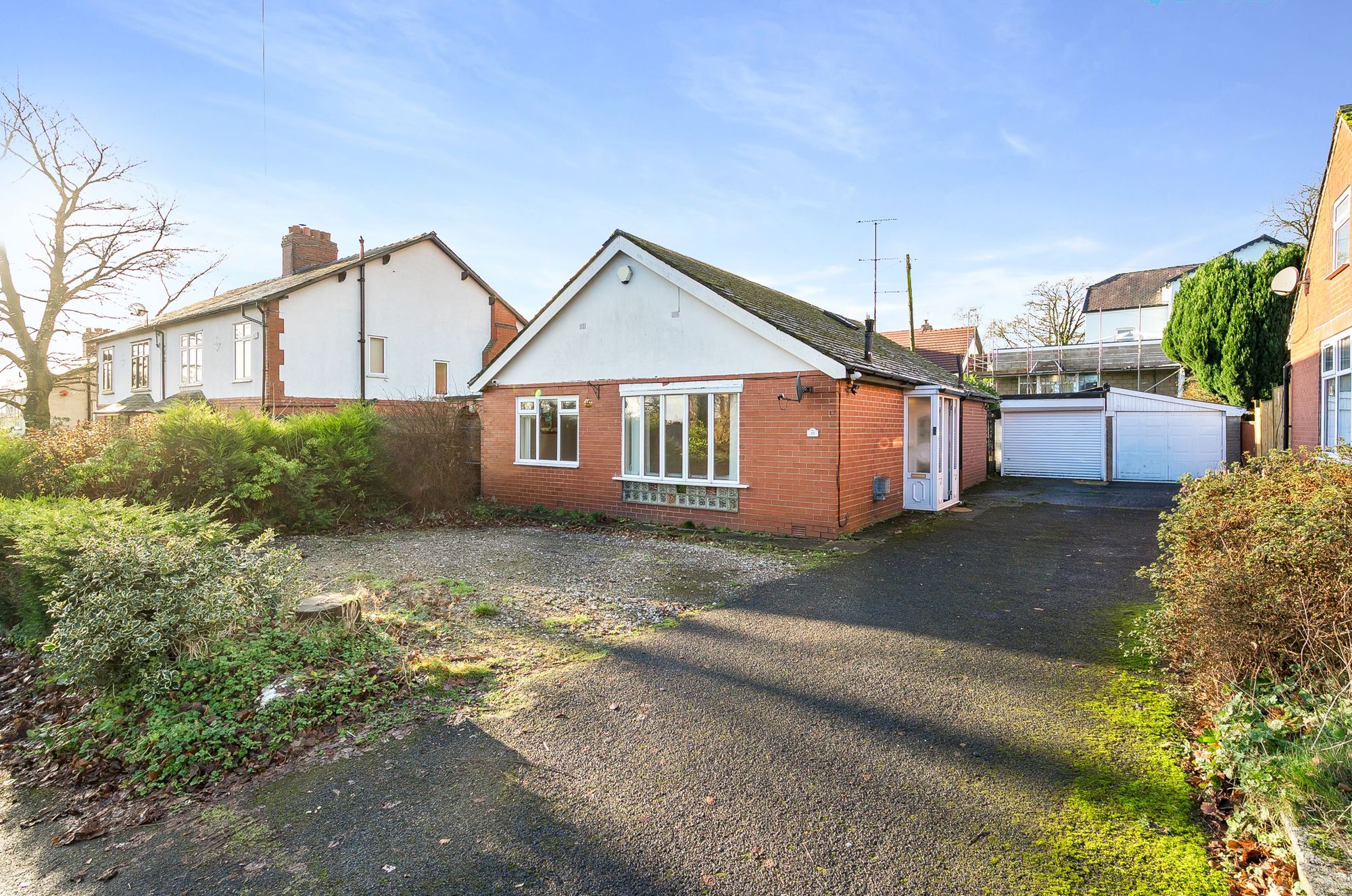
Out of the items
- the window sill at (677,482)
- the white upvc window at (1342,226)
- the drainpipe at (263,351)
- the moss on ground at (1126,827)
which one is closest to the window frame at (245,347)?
the drainpipe at (263,351)

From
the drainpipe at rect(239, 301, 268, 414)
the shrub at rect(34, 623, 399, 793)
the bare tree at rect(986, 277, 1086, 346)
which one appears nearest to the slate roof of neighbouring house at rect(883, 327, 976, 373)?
the bare tree at rect(986, 277, 1086, 346)

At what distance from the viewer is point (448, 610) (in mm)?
7086

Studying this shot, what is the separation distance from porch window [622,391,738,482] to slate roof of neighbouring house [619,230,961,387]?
1.72 metres

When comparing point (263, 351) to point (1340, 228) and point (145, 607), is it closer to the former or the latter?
point (145, 607)

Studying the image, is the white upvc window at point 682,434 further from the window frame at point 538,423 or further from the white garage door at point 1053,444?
the white garage door at point 1053,444

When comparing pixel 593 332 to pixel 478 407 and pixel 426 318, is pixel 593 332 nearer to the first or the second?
pixel 478 407

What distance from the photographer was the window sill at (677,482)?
12.0 metres

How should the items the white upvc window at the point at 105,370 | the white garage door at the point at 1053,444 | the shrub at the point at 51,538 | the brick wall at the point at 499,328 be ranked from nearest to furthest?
the shrub at the point at 51,538 → the white garage door at the point at 1053,444 → the brick wall at the point at 499,328 → the white upvc window at the point at 105,370

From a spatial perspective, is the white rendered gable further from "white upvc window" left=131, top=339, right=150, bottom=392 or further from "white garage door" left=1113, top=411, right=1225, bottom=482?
"white upvc window" left=131, top=339, right=150, bottom=392

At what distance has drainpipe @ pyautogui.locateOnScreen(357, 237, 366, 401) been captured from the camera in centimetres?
2153

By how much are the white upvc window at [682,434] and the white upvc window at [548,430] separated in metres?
1.48

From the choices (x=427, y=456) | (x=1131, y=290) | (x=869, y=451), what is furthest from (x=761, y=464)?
(x=1131, y=290)

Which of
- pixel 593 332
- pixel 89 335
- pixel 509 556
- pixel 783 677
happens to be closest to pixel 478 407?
pixel 593 332

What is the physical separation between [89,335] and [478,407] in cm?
2368
